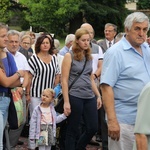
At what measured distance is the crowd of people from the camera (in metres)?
4.28

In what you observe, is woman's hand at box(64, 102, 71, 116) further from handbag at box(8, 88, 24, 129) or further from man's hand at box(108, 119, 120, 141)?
man's hand at box(108, 119, 120, 141)

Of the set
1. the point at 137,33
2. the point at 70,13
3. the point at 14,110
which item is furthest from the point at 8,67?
the point at 70,13

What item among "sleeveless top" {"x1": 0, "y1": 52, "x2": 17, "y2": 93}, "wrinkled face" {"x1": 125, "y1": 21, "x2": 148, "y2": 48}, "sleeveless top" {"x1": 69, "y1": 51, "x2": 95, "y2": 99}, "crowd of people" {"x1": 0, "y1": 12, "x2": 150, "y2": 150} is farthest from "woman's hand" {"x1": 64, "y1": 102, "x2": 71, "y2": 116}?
"wrinkled face" {"x1": 125, "y1": 21, "x2": 148, "y2": 48}

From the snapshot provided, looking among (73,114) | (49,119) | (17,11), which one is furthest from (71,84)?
(17,11)

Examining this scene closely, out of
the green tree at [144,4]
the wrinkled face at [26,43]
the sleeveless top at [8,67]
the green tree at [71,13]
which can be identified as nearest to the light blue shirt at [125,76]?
the sleeveless top at [8,67]

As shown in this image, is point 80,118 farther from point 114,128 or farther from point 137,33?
point 137,33

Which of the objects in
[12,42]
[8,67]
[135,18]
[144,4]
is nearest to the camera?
[135,18]

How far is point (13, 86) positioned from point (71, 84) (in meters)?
0.98

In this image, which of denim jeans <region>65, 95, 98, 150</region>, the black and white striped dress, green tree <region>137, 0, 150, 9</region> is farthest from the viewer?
green tree <region>137, 0, 150, 9</region>

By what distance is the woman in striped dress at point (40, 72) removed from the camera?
6.93 metres

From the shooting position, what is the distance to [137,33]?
14.0 ft

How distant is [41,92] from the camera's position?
6.97 m

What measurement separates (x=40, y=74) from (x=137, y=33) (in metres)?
2.90

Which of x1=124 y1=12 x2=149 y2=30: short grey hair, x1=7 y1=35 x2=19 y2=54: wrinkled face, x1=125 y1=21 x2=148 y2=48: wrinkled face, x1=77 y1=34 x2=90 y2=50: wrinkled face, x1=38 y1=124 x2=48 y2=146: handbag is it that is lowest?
x1=38 y1=124 x2=48 y2=146: handbag
